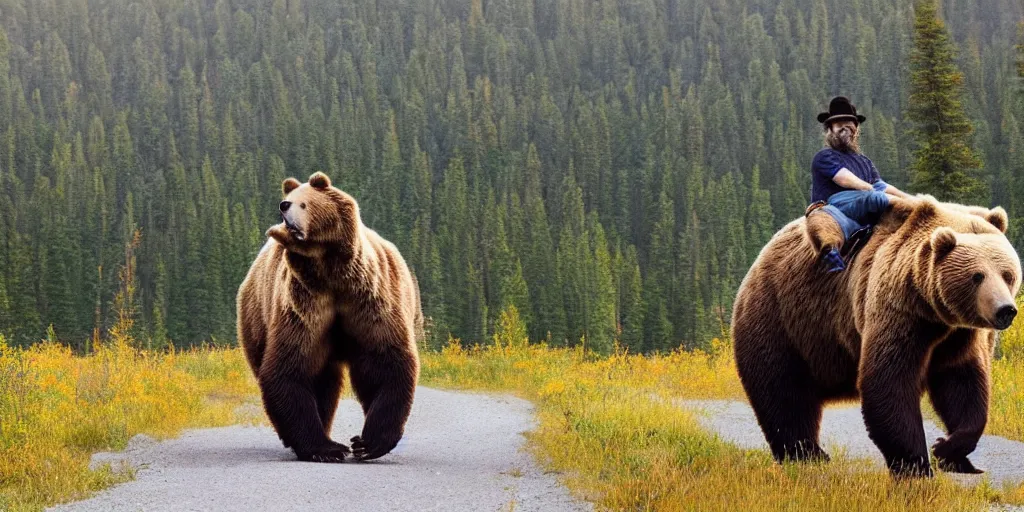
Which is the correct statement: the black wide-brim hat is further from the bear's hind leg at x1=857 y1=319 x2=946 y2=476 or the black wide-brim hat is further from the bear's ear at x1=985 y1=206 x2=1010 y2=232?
the bear's hind leg at x1=857 y1=319 x2=946 y2=476

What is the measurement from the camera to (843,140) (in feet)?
26.7

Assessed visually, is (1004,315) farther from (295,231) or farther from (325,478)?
(295,231)

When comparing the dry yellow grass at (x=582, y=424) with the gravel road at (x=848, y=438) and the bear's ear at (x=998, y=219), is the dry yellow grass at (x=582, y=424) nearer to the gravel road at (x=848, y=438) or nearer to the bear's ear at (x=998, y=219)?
the gravel road at (x=848, y=438)

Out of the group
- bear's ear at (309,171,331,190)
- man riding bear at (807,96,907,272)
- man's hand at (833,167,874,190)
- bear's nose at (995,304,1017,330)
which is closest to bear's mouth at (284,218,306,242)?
bear's ear at (309,171,331,190)

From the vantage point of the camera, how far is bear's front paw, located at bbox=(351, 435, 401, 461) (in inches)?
374

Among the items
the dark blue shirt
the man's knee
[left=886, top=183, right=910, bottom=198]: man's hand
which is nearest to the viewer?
the man's knee

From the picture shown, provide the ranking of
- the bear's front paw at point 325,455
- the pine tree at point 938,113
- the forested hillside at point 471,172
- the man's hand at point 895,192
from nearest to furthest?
the man's hand at point 895,192
the bear's front paw at point 325,455
the pine tree at point 938,113
the forested hillside at point 471,172

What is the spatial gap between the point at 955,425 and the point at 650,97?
588ft

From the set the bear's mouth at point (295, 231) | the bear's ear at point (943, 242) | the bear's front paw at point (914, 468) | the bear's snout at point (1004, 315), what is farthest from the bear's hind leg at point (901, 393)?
the bear's mouth at point (295, 231)

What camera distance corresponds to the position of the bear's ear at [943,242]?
6.53 metres

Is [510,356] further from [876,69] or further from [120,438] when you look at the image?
[876,69]

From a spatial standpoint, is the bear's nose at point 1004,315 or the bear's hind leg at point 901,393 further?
the bear's hind leg at point 901,393

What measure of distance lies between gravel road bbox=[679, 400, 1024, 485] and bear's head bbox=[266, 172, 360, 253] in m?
4.22

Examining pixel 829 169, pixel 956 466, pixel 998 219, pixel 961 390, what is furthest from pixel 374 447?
pixel 998 219
